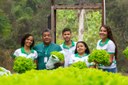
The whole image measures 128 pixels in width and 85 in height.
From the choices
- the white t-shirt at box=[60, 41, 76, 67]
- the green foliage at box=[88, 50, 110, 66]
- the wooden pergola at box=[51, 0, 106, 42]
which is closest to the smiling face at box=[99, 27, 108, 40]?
the green foliage at box=[88, 50, 110, 66]

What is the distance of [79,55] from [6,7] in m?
18.7

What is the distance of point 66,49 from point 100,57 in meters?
0.62

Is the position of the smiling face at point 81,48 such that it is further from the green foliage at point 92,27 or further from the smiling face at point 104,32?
the green foliage at point 92,27

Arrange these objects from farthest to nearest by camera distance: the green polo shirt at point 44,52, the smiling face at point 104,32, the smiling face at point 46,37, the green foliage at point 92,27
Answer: the green foliage at point 92,27, the green polo shirt at point 44,52, the smiling face at point 46,37, the smiling face at point 104,32

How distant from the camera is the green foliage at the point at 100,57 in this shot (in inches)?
186

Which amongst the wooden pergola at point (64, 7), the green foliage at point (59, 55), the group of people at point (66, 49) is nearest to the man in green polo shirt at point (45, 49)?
the group of people at point (66, 49)

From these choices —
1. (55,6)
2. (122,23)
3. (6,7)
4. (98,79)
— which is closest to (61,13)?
(55,6)

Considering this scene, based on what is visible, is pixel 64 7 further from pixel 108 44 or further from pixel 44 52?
pixel 108 44

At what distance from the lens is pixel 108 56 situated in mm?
4805

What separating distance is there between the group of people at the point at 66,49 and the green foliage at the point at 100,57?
11 cm

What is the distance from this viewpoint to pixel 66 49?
5.23m

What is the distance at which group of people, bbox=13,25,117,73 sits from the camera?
16.2 ft

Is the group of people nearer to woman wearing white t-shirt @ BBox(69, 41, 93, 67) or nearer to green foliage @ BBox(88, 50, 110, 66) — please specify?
woman wearing white t-shirt @ BBox(69, 41, 93, 67)

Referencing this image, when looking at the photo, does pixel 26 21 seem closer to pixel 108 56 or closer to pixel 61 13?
pixel 61 13
